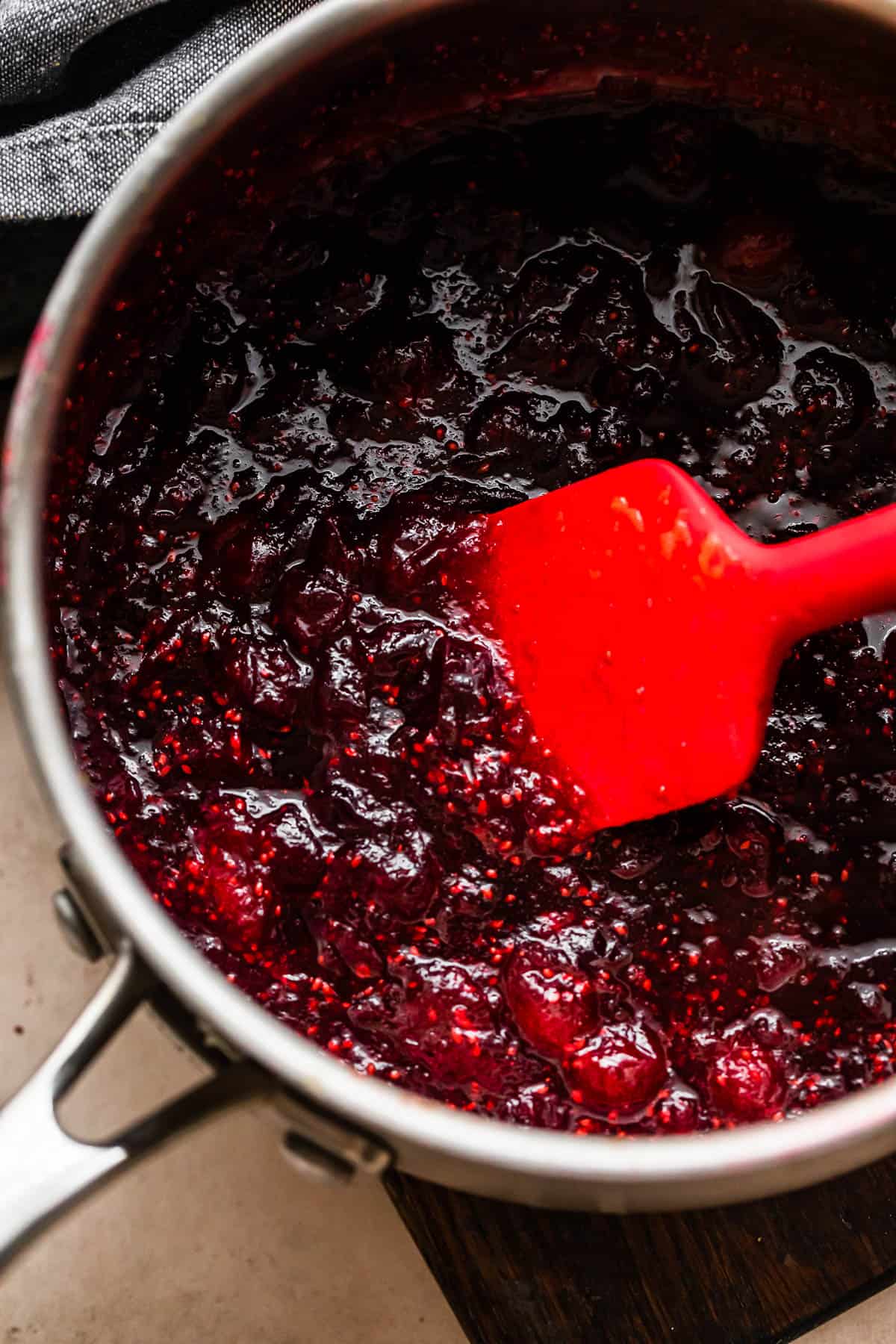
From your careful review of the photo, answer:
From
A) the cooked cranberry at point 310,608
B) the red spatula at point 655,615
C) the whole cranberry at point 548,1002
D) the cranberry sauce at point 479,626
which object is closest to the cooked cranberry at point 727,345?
the cranberry sauce at point 479,626

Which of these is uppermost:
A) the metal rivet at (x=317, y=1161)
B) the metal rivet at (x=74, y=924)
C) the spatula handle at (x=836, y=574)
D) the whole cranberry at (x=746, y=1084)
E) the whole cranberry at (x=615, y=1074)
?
the metal rivet at (x=74, y=924)

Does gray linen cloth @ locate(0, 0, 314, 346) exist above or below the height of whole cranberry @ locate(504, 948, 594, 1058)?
above

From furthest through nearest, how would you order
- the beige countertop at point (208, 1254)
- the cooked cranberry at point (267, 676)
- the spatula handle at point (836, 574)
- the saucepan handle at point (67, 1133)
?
1. the beige countertop at point (208, 1254)
2. the cooked cranberry at point (267, 676)
3. the spatula handle at point (836, 574)
4. the saucepan handle at point (67, 1133)

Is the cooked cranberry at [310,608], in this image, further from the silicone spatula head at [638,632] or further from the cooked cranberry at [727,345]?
the cooked cranberry at [727,345]

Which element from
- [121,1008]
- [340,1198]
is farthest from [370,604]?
[340,1198]

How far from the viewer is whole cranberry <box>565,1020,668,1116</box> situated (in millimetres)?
940

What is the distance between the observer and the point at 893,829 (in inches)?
40.5

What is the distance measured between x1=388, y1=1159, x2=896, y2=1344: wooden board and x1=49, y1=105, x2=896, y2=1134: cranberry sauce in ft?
0.48

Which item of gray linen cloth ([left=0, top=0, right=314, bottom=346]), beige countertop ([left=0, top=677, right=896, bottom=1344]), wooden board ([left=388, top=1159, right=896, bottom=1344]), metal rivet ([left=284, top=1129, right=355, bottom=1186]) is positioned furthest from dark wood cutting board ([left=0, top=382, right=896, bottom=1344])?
gray linen cloth ([left=0, top=0, right=314, bottom=346])

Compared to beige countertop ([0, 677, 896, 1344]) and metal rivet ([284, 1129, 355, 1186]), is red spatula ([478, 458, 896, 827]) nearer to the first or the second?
metal rivet ([284, 1129, 355, 1186])

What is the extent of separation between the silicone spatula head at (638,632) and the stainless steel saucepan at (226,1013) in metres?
0.32

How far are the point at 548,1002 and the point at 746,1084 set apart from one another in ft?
0.53

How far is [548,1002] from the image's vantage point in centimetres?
96

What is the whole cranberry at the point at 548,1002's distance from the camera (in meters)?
0.95
